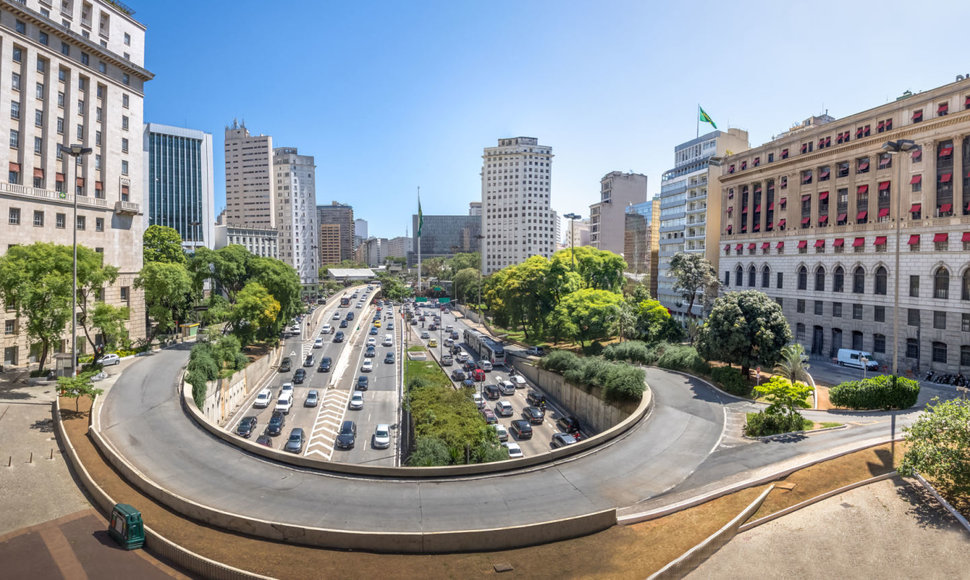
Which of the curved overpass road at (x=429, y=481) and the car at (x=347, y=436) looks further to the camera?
the car at (x=347, y=436)

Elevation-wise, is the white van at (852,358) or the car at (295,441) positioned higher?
the white van at (852,358)

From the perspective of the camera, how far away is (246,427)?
46406 mm

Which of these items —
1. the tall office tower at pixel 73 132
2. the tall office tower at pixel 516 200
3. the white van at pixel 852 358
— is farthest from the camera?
the tall office tower at pixel 516 200

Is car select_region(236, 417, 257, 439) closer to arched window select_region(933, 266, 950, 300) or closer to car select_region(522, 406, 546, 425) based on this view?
car select_region(522, 406, 546, 425)

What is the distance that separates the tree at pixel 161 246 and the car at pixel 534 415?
55757 mm

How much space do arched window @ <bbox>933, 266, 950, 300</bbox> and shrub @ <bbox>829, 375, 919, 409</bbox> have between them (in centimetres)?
2196

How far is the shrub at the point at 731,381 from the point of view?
40281mm

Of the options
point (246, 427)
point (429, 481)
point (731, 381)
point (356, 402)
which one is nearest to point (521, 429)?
point (731, 381)

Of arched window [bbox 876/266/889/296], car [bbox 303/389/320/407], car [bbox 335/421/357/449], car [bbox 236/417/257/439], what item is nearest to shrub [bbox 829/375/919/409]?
arched window [bbox 876/266/889/296]

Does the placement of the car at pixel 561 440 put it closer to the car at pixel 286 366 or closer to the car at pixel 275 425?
the car at pixel 275 425

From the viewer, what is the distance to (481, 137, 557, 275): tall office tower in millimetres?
187750

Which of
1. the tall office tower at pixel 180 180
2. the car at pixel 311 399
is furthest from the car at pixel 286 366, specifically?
the tall office tower at pixel 180 180

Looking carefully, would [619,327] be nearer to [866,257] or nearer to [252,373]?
[866,257]

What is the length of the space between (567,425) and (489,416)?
7.70 metres
